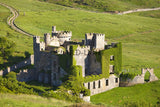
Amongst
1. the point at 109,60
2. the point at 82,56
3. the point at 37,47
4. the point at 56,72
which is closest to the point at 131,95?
the point at 109,60

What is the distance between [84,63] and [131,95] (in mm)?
12747

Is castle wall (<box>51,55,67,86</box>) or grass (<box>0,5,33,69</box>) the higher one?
grass (<box>0,5,33,69</box>)

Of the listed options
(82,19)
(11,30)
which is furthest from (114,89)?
(82,19)

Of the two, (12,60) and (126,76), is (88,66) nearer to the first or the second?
(126,76)

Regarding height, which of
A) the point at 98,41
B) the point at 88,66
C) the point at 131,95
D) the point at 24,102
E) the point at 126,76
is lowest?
the point at 131,95

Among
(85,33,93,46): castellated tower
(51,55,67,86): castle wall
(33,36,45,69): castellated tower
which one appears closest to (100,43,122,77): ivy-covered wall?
(85,33,93,46): castellated tower

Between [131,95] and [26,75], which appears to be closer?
[131,95]

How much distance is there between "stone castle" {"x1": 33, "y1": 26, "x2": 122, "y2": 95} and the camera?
69688 millimetres

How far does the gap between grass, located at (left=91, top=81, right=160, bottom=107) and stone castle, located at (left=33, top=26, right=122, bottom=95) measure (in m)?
2.45

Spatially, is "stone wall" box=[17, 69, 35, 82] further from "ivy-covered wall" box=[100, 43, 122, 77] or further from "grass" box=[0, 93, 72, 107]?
"grass" box=[0, 93, 72, 107]

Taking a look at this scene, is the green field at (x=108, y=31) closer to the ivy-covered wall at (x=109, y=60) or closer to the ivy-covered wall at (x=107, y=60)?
the ivy-covered wall at (x=107, y=60)

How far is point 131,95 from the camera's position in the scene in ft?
217

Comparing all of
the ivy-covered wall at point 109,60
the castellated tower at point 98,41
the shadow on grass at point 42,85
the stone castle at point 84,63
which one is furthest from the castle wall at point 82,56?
the shadow on grass at point 42,85

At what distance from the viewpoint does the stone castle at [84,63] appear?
6969 cm
